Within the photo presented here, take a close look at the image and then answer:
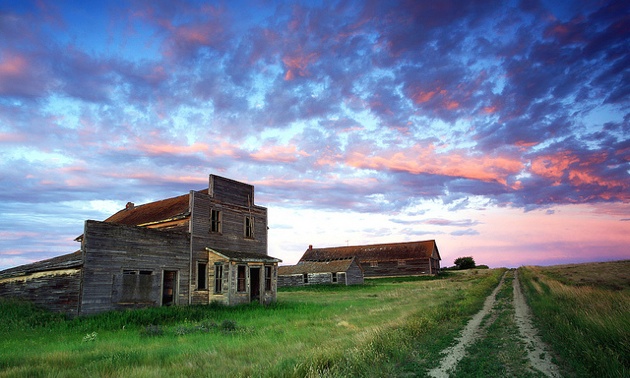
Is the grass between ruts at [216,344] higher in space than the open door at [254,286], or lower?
lower

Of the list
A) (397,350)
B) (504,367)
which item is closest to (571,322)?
(504,367)

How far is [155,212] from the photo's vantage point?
2631 centimetres

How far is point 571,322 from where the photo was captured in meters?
11.6

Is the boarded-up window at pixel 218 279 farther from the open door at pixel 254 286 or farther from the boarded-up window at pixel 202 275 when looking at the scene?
the open door at pixel 254 286

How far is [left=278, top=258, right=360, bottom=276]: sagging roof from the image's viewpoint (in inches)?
1901

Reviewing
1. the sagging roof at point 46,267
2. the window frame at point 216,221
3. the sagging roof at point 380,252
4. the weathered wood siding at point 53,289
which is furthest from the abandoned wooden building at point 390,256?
the weathered wood siding at point 53,289

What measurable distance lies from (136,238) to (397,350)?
1493 cm

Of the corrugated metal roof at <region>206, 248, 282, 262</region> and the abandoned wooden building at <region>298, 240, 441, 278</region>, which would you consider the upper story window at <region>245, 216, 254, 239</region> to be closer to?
the corrugated metal roof at <region>206, 248, 282, 262</region>

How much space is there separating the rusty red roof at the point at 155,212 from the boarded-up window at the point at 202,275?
10.3 feet

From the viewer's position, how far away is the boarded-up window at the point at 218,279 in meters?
22.6

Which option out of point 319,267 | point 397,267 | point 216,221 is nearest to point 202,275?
point 216,221

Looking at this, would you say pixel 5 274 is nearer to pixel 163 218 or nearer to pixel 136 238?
pixel 136 238

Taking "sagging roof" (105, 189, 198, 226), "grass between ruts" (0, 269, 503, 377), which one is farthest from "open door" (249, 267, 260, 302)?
"grass between ruts" (0, 269, 503, 377)

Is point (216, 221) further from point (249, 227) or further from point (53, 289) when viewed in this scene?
point (53, 289)
